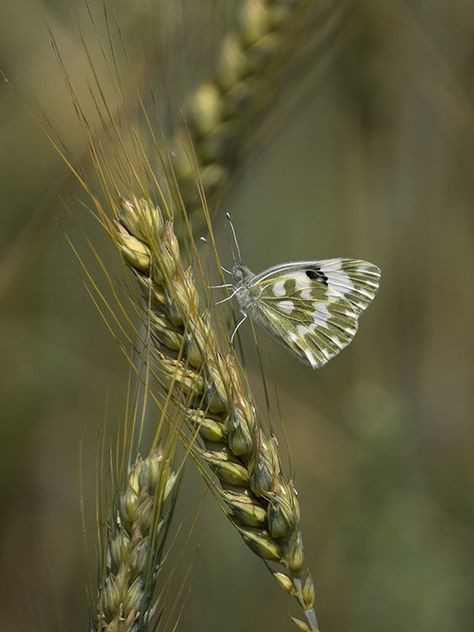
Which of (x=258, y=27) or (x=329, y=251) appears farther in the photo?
(x=329, y=251)

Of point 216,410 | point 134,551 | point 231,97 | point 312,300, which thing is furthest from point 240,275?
point 134,551

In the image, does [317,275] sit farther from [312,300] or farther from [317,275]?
[312,300]

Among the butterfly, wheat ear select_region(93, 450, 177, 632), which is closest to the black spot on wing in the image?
the butterfly

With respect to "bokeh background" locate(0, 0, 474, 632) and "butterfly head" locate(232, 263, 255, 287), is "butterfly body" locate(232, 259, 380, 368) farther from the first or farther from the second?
"bokeh background" locate(0, 0, 474, 632)

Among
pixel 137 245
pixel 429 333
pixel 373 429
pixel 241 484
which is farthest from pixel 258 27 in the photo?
pixel 429 333

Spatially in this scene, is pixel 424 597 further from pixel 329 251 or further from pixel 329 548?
pixel 329 251

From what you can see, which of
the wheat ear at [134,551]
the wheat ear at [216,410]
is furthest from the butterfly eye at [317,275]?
the wheat ear at [134,551]
